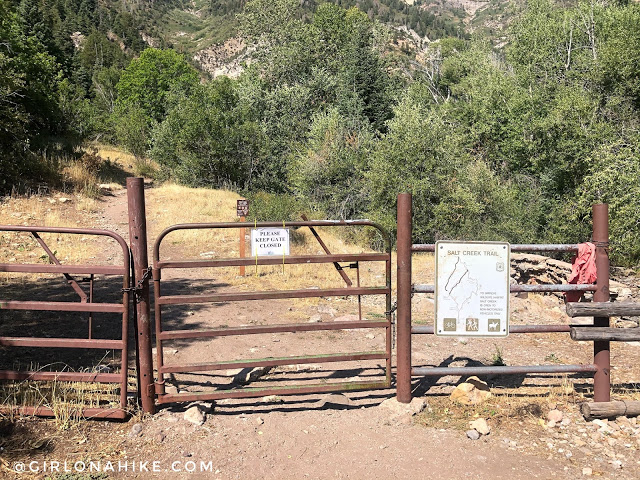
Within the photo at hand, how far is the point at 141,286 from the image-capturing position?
4.26 metres

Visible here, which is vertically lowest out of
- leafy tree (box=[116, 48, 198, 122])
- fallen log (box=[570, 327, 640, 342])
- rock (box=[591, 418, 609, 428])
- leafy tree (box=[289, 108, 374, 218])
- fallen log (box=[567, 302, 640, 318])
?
rock (box=[591, 418, 609, 428])

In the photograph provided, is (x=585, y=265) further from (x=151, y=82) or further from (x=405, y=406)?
(x=151, y=82)

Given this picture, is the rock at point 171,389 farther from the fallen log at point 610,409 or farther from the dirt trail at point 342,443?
the fallen log at point 610,409

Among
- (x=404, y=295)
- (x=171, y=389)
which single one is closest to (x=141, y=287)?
(x=171, y=389)

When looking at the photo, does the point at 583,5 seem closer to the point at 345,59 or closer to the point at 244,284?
the point at 345,59

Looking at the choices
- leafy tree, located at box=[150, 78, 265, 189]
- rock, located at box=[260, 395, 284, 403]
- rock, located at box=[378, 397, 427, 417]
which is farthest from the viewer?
leafy tree, located at box=[150, 78, 265, 189]

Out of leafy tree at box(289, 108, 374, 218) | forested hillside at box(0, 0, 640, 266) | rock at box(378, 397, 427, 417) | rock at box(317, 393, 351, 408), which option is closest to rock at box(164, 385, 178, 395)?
rock at box(317, 393, 351, 408)

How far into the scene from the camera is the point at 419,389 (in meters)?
5.14

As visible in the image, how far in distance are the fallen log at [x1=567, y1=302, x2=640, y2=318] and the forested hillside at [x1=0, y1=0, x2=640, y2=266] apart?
1379cm

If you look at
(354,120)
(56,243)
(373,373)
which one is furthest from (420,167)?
(373,373)

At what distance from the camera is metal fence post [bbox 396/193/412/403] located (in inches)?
174

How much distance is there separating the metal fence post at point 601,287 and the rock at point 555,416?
1.43 feet

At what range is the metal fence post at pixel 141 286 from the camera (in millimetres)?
4203

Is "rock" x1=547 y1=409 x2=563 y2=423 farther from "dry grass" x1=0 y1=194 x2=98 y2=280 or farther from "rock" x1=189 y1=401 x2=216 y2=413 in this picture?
"dry grass" x1=0 y1=194 x2=98 y2=280
